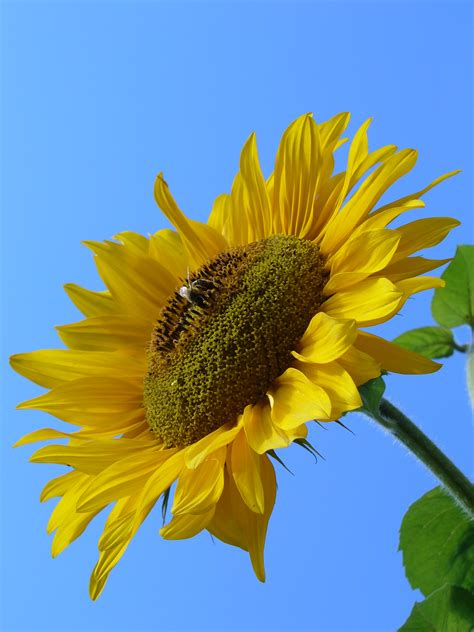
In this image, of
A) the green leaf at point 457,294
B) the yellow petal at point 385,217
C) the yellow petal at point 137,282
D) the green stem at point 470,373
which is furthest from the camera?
the yellow petal at point 137,282

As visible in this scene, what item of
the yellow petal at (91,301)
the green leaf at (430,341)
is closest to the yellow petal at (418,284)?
the green leaf at (430,341)

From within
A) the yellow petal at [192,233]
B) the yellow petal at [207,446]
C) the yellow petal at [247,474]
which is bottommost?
the yellow petal at [247,474]

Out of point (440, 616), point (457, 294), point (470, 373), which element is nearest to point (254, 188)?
point (457, 294)

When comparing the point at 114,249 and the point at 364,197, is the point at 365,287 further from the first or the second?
the point at 114,249

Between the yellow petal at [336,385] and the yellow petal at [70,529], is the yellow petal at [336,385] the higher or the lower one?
the lower one

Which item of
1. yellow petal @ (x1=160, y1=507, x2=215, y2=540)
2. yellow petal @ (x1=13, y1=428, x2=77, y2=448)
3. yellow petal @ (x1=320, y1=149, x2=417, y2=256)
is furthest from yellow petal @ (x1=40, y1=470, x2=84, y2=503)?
yellow petal @ (x1=320, y1=149, x2=417, y2=256)

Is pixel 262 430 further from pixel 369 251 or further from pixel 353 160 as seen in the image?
pixel 353 160

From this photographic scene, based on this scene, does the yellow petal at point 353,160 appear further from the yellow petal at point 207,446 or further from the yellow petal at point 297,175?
the yellow petal at point 207,446
